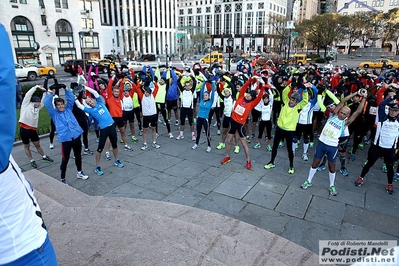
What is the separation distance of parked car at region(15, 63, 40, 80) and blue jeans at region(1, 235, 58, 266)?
27.6 meters

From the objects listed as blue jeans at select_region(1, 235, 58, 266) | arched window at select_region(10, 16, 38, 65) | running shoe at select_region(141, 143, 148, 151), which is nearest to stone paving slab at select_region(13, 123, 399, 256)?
running shoe at select_region(141, 143, 148, 151)

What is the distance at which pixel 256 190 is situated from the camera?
5902 millimetres

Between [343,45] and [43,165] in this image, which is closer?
[43,165]

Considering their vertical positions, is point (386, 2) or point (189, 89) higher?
point (386, 2)

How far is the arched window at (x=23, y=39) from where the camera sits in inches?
1496

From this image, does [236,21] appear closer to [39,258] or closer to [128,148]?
[128,148]

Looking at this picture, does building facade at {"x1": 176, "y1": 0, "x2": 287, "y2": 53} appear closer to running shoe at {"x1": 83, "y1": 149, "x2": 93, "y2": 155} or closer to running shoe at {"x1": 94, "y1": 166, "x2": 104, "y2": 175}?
running shoe at {"x1": 83, "y1": 149, "x2": 93, "y2": 155}

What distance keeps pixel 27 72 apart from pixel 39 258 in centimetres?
2832

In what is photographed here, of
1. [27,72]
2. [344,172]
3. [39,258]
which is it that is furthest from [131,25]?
[39,258]

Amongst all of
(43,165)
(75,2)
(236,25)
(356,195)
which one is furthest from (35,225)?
(236,25)

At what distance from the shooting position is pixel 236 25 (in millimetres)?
98312

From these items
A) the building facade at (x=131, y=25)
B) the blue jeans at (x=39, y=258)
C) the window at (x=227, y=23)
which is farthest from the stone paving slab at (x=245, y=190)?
the window at (x=227, y=23)

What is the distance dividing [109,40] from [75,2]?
28.5 m

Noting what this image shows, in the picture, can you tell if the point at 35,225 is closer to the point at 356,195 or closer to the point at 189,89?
the point at 356,195
